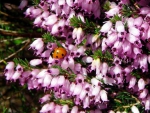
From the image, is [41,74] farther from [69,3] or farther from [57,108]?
[69,3]

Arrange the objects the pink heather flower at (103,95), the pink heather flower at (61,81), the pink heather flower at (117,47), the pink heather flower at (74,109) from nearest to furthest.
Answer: the pink heather flower at (117,47), the pink heather flower at (61,81), the pink heather flower at (103,95), the pink heather flower at (74,109)

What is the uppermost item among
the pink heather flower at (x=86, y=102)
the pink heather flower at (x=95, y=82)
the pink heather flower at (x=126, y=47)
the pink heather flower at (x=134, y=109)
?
the pink heather flower at (x=126, y=47)

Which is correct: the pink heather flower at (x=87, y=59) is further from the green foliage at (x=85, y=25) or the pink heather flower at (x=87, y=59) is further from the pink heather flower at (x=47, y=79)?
the pink heather flower at (x=47, y=79)

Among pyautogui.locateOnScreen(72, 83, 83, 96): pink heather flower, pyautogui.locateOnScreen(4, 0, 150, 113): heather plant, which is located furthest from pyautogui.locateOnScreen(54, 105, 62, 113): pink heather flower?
pyautogui.locateOnScreen(72, 83, 83, 96): pink heather flower

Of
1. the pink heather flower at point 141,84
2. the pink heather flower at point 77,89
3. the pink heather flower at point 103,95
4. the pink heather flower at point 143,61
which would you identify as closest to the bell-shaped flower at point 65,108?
the pink heather flower at point 77,89

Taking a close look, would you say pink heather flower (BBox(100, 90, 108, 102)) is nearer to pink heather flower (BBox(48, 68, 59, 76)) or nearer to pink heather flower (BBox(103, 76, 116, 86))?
pink heather flower (BBox(103, 76, 116, 86))

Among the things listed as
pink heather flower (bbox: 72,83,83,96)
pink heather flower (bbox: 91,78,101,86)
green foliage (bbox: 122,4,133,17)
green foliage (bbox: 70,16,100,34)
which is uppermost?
green foliage (bbox: 122,4,133,17)

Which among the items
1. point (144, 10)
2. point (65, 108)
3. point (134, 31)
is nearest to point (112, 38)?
point (134, 31)

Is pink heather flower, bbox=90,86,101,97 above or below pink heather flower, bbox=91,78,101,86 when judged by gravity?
below
